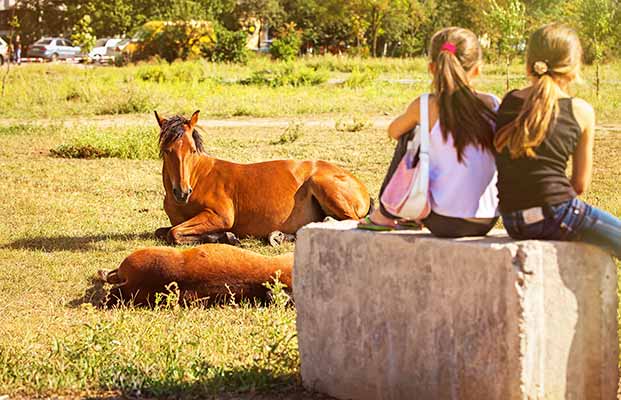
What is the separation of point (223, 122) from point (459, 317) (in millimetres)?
17436

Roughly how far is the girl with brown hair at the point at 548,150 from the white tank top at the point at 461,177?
10 centimetres

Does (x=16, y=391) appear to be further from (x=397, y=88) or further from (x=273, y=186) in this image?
(x=397, y=88)

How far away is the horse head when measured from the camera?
1065cm

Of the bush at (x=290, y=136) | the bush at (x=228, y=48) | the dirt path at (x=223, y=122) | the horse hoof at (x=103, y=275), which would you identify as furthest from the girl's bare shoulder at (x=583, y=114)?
the bush at (x=228, y=48)

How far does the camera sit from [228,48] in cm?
5191

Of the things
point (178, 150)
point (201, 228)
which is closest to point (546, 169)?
point (178, 150)

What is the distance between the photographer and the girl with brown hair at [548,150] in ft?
16.4

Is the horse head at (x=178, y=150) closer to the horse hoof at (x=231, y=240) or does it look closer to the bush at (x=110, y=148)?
the horse hoof at (x=231, y=240)

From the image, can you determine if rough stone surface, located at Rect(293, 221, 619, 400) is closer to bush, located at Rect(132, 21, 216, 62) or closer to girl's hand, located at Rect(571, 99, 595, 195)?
girl's hand, located at Rect(571, 99, 595, 195)

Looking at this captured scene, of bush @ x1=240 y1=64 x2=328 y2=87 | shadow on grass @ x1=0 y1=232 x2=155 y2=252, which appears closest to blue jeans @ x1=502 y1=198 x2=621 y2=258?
shadow on grass @ x1=0 y1=232 x2=155 y2=252

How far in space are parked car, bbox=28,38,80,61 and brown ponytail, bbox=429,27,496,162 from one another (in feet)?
190

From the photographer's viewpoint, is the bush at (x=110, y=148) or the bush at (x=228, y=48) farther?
the bush at (x=228, y=48)

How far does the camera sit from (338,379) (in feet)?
18.1

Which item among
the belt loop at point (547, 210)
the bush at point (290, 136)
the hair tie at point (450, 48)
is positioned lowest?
the bush at point (290, 136)
